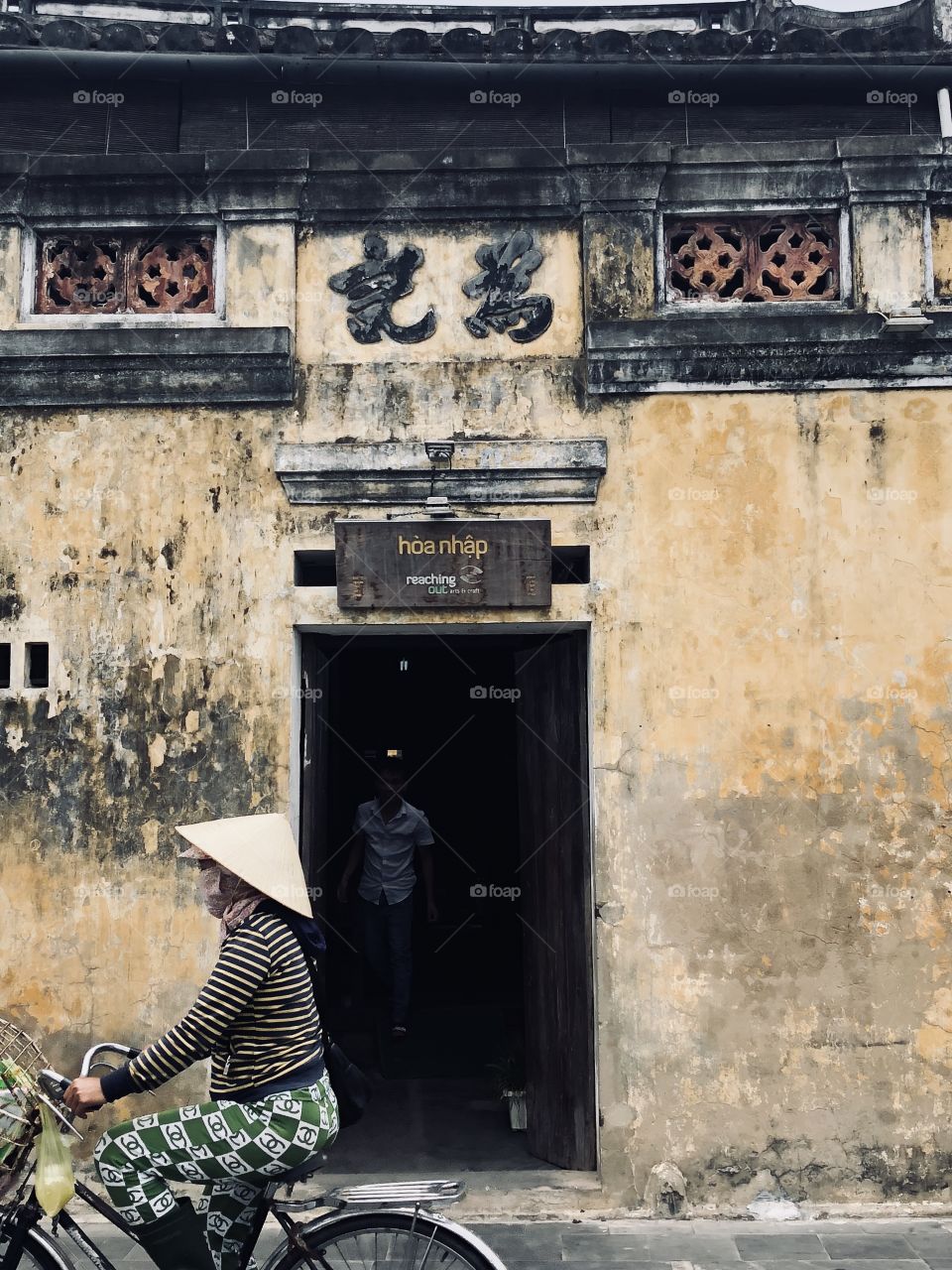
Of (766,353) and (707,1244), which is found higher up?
(766,353)

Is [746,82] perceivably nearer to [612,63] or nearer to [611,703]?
[612,63]

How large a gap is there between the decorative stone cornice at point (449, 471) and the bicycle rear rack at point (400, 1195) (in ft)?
11.0

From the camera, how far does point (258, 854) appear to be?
3.87 meters

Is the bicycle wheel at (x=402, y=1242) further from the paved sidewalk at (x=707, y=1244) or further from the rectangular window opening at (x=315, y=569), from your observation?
the rectangular window opening at (x=315, y=569)

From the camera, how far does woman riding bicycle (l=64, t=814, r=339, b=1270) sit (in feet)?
11.8

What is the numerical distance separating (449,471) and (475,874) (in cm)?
573

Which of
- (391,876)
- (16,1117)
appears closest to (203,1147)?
(16,1117)

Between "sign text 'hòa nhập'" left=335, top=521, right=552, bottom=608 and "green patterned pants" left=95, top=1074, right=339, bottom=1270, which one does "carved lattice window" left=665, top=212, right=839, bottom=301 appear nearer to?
"sign text 'hòa nhập'" left=335, top=521, right=552, bottom=608

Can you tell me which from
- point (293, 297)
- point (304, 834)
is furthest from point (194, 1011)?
point (293, 297)

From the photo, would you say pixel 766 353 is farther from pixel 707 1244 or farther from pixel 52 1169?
pixel 52 1169

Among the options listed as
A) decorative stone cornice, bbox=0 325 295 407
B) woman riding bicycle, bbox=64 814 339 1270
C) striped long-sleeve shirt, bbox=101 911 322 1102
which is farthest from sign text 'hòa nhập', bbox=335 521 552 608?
striped long-sleeve shirt, bbox=101 911 322 1102

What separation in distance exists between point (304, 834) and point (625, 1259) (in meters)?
2.46

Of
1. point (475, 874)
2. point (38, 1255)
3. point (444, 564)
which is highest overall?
point (444, 564)

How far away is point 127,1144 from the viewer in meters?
3.61
